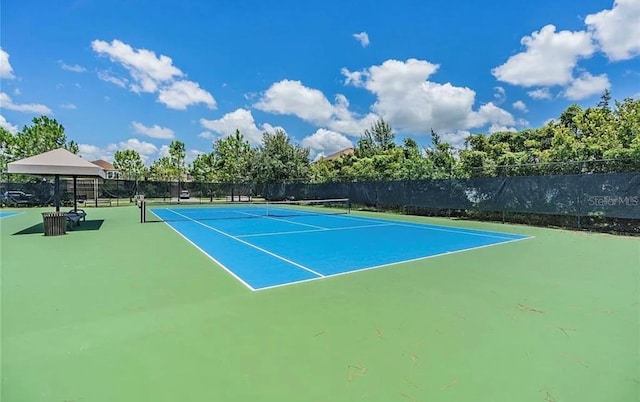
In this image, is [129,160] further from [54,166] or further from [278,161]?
[54,166]

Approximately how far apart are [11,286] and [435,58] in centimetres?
2020

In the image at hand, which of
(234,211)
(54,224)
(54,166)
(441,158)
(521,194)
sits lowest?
Result: (234,211)

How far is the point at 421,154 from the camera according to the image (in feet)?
63.1

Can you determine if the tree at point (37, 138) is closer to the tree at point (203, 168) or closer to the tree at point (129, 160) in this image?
the tree at point (203, 168)

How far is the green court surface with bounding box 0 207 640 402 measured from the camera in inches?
83.4

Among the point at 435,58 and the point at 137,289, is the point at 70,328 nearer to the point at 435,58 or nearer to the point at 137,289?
the point at 137,289

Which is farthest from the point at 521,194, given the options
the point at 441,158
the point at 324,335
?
the point at 324,335

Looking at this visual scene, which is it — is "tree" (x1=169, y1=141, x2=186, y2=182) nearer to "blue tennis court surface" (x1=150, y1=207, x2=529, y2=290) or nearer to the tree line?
the tree line

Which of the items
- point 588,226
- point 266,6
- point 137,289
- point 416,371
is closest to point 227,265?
point 137,289

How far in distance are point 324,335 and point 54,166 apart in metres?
10.2

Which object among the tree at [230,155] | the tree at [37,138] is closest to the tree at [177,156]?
the tree at [230,155]

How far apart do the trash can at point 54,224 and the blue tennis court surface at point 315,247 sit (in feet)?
9.58

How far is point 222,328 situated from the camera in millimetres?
3014

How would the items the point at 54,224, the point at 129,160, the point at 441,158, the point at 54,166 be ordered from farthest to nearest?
the point at 129,160 → the point at 441,158 → the point at 54,166 → the point at 54,224
